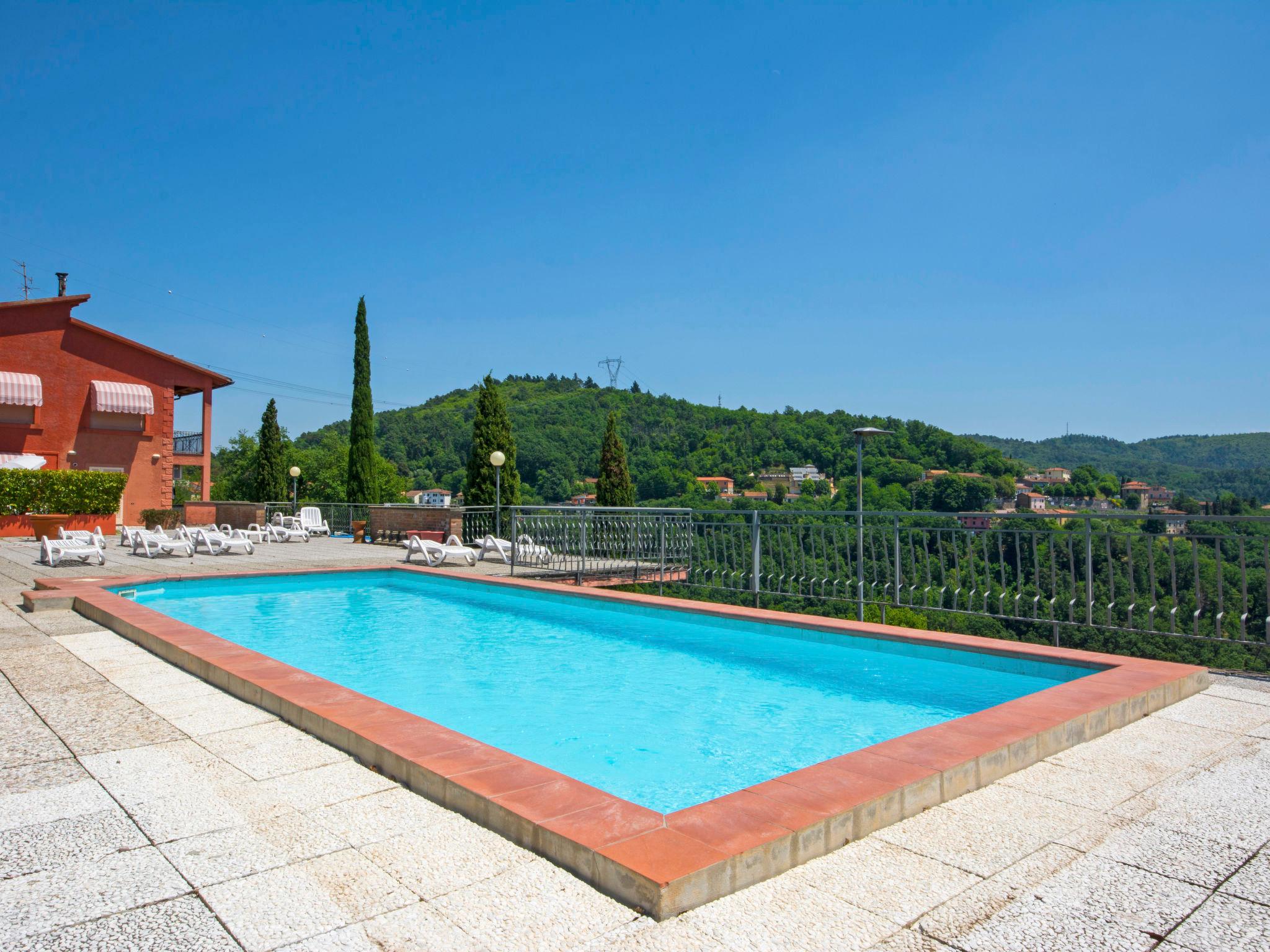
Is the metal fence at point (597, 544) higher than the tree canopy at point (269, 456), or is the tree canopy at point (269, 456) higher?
the tree canopy at point (269, 456)

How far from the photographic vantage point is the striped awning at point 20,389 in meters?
21.5

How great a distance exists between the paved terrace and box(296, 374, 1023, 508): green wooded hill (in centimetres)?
1065

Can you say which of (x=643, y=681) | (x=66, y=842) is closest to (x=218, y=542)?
(x=643, y=681)

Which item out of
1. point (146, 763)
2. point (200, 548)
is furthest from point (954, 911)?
A: point (200, 548)

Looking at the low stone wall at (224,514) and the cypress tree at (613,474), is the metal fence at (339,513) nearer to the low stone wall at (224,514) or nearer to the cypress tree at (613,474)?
the low stone wall at (224,514)

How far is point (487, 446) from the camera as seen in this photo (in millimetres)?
20922

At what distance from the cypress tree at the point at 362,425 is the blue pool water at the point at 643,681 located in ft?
55.4

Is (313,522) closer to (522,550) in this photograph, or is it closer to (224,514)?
(224,514)

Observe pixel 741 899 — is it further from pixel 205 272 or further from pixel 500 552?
pixel 205 272

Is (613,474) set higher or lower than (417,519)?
higher

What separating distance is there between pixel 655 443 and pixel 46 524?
32.7 meters

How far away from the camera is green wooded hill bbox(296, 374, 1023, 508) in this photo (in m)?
23.0

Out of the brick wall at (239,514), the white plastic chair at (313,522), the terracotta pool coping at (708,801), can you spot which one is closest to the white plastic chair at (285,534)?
the white plastic chair at (313,522)

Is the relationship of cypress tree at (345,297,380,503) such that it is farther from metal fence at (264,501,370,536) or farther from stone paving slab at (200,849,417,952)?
stone paving slab at (200,849,417,952)
